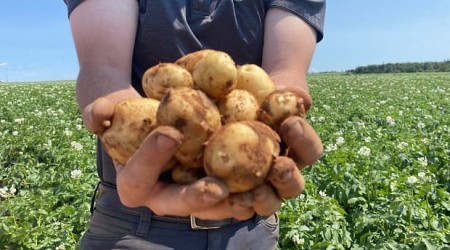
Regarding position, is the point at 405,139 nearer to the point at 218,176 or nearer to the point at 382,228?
the point at 382,228

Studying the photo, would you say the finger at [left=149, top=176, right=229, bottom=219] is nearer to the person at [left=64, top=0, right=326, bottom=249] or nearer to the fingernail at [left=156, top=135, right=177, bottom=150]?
the person at [left=64, top=0, right=326, bottom=249]

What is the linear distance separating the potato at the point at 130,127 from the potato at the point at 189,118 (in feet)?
0.22

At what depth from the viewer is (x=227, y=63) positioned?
164cm

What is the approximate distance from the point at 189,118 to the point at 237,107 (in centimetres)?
18

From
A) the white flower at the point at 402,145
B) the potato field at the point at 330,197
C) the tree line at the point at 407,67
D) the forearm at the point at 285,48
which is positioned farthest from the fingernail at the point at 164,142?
the tree line at the point at 407,67

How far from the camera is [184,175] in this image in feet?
5.27

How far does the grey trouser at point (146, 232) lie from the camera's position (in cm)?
205

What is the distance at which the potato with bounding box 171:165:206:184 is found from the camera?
63.0 inches

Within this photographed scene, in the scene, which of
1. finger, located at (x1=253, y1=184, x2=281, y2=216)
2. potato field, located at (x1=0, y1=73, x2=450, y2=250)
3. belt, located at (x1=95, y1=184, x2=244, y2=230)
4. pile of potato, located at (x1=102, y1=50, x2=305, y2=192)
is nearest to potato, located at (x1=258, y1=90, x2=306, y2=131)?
pile of potato, located at (x1=102, y1=50, x2=305, y2=192)

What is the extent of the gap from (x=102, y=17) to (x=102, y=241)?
2.90 feet

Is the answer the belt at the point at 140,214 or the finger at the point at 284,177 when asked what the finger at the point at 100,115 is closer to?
the belt at the point at 140,214

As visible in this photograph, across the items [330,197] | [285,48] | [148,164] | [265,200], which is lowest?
[330,197]

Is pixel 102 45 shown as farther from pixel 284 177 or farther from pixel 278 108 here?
pixel 284 177

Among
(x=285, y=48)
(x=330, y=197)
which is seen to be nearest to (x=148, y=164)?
(x=285, y=48)
